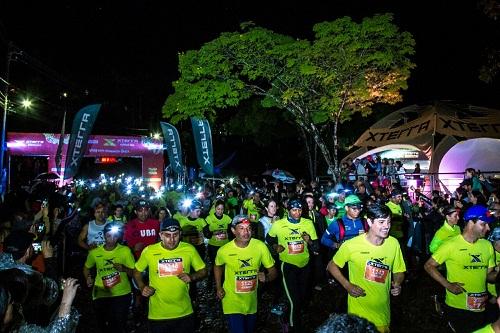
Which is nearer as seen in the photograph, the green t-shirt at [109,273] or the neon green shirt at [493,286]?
the neon green shirt at [493,286]

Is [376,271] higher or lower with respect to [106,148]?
lower

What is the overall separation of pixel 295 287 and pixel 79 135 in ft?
46.8

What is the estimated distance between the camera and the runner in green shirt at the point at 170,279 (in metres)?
4.91

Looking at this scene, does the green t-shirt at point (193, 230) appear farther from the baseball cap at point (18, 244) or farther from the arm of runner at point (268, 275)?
the baseball cap at point (18, 244)

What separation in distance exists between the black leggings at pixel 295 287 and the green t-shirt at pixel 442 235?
201cm

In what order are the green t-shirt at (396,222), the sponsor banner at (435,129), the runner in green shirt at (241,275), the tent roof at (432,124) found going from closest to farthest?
the runner in green shirt at (241,275) < the green t-shirt at (396,222) < the sponsor banner at (435,129) < the tent roof at (432,124)

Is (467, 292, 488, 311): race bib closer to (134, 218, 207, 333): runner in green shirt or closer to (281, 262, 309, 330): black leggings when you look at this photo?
(281, 262, 309, 330): black leggings

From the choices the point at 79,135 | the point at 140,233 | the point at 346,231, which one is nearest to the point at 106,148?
the point at 79,135

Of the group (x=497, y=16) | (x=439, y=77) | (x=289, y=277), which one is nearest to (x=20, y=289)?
(x=289, y=277)

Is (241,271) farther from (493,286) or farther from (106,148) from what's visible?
(106,148)

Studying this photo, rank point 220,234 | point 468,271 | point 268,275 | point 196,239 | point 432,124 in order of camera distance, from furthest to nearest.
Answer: point 432,124 < point 220,234 < point 196,239 < point 268,275 < point 468,271

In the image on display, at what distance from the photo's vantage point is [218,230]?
945 cm

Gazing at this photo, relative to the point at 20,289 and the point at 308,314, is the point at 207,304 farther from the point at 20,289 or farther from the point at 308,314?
the point at 20,289

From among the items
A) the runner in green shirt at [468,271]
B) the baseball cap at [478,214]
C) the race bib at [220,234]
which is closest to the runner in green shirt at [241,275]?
the runner in green shirt at [468,271]
